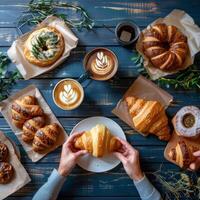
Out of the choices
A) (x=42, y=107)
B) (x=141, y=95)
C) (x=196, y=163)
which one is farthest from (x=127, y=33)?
(x=196, y=163)

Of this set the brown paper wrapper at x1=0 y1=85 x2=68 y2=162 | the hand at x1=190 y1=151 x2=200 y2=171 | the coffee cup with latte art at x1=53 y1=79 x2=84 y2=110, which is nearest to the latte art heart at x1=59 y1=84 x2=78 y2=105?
the coffee cup with latte art at x1=53 y1=79 x2=84 y2=110

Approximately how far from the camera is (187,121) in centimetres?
195

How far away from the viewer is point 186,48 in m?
2.00

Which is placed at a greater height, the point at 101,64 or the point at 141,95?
the point at 101,64

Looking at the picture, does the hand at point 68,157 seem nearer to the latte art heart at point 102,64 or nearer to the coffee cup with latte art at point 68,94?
the coffee cup with latte art at point 68,94

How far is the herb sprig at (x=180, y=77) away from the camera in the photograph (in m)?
1.99

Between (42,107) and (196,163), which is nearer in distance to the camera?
(196,163)

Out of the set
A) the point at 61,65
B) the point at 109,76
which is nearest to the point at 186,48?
the point at 109,76

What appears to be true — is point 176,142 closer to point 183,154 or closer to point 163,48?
point 183,154

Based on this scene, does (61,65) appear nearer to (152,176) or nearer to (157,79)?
(157,79)

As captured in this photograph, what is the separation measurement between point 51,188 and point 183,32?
881 mm

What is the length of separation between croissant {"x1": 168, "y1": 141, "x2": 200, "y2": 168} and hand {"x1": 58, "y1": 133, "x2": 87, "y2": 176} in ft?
1.23

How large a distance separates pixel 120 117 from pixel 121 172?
24 cm

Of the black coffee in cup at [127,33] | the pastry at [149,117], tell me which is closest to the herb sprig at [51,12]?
the black coffee in cup at [127,33]
